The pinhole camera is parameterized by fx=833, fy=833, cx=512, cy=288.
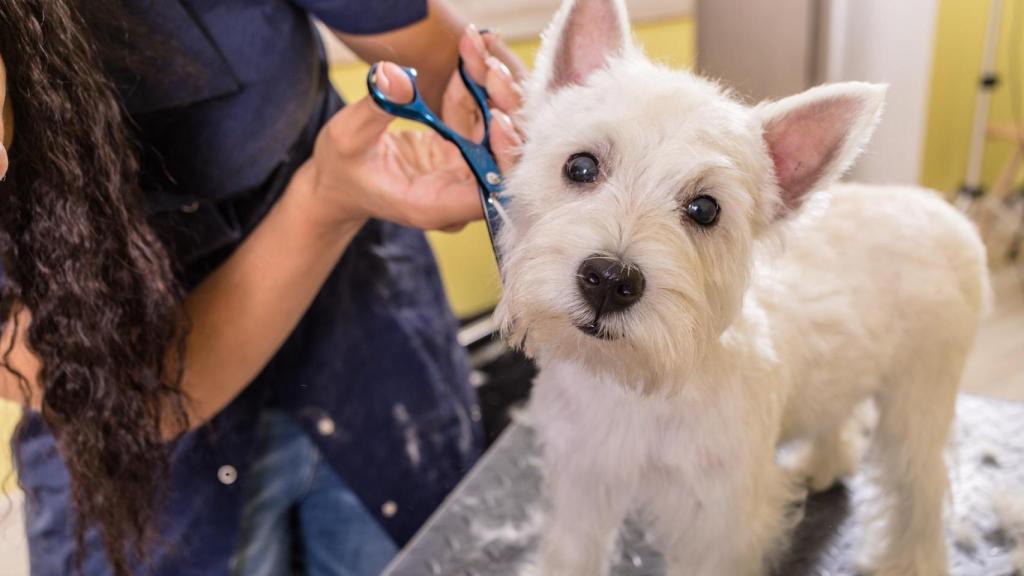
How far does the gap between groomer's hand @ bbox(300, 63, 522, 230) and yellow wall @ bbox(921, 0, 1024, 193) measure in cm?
63

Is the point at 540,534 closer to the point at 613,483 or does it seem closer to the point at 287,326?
the point at 613,483

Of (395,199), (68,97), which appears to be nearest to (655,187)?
(395,199)

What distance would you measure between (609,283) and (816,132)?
24 centimetres

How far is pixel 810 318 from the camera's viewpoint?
86 centimetres

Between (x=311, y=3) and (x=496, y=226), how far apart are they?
0.48 m

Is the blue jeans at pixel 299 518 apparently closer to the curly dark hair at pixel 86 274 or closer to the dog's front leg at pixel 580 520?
the curly dark hair at pixel 86 274

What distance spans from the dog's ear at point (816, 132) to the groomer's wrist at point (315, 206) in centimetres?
48

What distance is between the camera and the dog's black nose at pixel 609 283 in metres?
0.60

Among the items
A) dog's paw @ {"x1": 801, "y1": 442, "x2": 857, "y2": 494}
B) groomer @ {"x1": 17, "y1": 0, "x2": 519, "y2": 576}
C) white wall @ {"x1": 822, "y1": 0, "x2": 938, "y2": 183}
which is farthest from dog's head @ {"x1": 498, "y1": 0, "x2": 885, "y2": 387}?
dog's paw @ {"x1": 801, "y1": 442, "x2": 857, "y2": 494}

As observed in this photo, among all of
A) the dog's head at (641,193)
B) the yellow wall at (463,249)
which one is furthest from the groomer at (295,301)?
the yellow wall at (463,249)

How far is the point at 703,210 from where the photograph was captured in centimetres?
69

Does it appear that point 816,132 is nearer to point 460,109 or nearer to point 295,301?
point 460,109

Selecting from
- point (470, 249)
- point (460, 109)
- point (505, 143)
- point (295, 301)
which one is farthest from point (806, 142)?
point (470, 249)

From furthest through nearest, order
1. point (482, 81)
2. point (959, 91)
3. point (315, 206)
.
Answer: point (959, 91) < point (315, 206) < point (482, 81)
